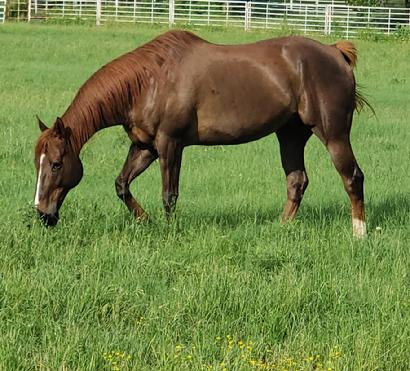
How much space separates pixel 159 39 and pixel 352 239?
2.44 metres

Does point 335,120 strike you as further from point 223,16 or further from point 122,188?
point 223,16

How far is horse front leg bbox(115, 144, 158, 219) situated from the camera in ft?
28.6

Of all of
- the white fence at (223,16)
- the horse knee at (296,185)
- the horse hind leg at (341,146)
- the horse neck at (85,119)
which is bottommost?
the white fence at (223,16)

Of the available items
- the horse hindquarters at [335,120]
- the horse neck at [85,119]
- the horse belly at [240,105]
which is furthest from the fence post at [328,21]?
the horse neck at [85,119]

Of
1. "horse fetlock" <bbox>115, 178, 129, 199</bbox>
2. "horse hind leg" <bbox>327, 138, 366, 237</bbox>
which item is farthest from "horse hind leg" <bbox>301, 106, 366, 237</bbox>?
"horse fetlock" <bbox>115, 178, 129, 199</bbox>

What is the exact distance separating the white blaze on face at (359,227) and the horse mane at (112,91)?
206 cm

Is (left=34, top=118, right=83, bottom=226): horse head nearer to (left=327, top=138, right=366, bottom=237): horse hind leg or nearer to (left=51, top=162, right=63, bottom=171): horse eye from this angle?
(left=51, top=162, right=63, bottom=171): horse eye

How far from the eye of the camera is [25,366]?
500cm

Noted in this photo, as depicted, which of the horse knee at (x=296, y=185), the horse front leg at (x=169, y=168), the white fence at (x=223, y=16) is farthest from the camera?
the white fence at (x=223, y=16)

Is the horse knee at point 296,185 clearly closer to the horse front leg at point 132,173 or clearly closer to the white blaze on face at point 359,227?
the white blaze on face at point 359,227

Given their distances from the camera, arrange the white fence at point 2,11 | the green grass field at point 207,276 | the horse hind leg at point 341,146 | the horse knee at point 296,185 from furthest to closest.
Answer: the white fence at point 2,11 → the horse knee at point 296,185 → the horse hind leg at point 341,146 → the green grass field at point 207,276

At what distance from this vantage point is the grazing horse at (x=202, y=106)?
8.20 m

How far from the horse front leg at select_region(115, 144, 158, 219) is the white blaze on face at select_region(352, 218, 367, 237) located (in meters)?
1.80

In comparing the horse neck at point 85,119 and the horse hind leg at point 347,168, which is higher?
the horse neck at point 85,119
